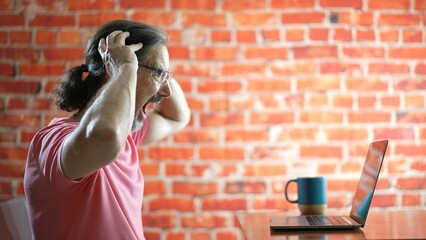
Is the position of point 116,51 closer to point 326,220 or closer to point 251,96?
point 326,220

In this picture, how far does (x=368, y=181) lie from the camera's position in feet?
5.30

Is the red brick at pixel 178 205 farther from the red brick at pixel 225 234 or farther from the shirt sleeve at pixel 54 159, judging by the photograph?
the shirt sleeve at pixel 54 159

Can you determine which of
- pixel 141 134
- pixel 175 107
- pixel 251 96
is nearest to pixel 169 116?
pixel 175 107

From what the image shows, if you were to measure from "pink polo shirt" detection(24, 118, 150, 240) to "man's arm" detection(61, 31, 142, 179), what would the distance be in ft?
0.31

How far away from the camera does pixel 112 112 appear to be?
1342 mm

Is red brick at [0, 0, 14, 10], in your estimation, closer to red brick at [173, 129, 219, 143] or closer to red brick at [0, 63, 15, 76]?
red brick at [0, 63, 15, 76]

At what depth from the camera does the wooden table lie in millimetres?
1347

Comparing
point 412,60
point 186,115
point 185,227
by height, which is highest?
point 412,60

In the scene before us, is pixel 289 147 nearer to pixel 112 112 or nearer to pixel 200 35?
pixel 200 35

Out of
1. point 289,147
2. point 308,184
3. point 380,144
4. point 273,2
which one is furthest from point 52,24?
point 380,144

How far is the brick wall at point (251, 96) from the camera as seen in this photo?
7.55 ft

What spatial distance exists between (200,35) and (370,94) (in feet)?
2.46

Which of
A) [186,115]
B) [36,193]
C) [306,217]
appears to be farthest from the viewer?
[186,115]

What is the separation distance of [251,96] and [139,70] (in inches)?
29.9
